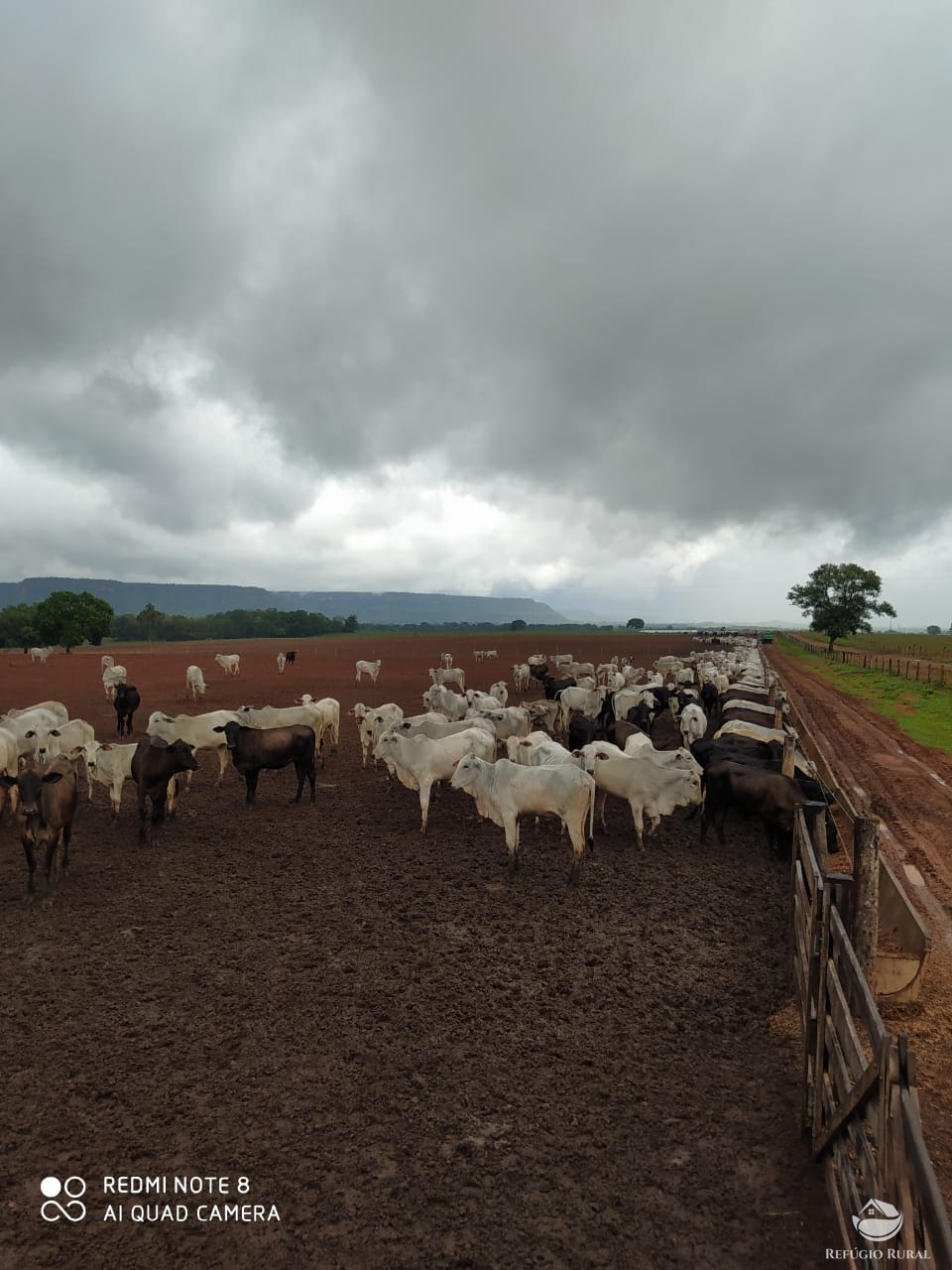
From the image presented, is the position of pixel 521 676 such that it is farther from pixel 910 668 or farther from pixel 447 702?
pixel 910 668

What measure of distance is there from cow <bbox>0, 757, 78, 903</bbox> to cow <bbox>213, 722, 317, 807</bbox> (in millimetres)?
3464

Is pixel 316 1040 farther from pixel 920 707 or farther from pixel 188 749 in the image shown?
pixel 920 707

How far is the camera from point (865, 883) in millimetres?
5391

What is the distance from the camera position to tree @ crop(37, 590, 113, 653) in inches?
2579

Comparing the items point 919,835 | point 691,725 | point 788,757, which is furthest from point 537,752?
point 919,835

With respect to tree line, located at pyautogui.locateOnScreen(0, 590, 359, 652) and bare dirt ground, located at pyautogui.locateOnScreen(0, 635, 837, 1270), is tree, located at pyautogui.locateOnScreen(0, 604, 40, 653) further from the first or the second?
bare dirt ground, located at pyautogui.locateOnScreen(0, 635, 837, 1270)

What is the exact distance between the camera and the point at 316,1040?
18.6ft

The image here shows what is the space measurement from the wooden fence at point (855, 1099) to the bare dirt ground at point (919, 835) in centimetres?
53

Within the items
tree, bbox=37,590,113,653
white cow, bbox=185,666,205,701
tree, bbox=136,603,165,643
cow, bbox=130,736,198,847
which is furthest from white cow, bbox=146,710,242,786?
tree, bbox=136,603,165,643

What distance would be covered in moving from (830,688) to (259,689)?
30.4 metres

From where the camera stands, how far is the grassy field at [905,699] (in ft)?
72.0

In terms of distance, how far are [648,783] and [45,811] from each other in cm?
879

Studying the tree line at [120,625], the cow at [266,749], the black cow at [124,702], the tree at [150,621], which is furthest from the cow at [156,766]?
the tree at [150,621]

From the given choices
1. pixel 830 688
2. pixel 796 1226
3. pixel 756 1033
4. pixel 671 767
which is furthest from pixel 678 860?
pixel 830 688
